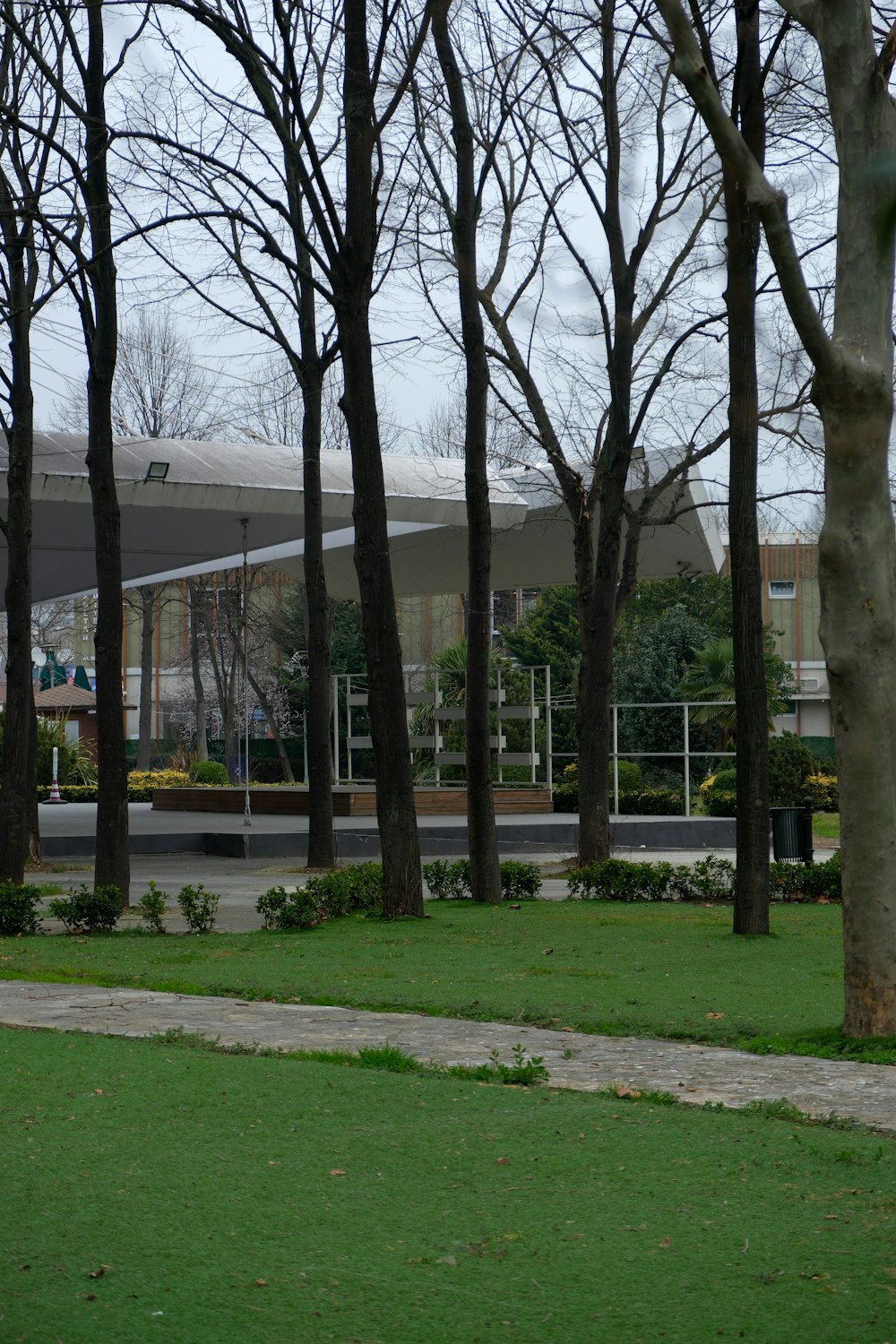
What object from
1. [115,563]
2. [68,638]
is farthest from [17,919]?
[68,638]

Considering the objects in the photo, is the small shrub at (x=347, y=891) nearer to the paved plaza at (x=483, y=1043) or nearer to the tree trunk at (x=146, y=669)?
the paved plaza at (x=483, y=1043)

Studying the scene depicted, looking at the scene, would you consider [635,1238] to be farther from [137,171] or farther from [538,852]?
[538,852]

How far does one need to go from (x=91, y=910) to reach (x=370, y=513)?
429 cm

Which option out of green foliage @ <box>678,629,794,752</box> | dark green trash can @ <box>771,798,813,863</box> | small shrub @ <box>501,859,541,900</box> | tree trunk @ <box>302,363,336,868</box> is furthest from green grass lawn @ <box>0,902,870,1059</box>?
green foliage @ <box>678,629,794,752</box>

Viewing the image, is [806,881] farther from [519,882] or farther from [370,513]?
[370,513]

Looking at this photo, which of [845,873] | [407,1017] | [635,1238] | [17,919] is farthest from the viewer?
[17,919]

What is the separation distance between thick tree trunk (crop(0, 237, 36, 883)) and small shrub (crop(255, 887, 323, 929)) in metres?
2.87

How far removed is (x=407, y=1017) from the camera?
796 centimetres

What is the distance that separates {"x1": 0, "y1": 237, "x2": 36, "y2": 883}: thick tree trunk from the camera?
1450cm

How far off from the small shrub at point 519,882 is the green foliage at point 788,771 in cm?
1220

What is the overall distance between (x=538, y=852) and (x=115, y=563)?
35.2 feet

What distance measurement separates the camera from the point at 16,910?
12305 millimetres

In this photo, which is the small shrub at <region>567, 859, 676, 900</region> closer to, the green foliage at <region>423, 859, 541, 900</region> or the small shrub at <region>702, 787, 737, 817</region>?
the green foliage at <region>423, 859, 541, 900</region>

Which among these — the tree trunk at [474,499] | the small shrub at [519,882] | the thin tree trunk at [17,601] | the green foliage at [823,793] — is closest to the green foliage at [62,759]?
the green foliage at [823,793]
